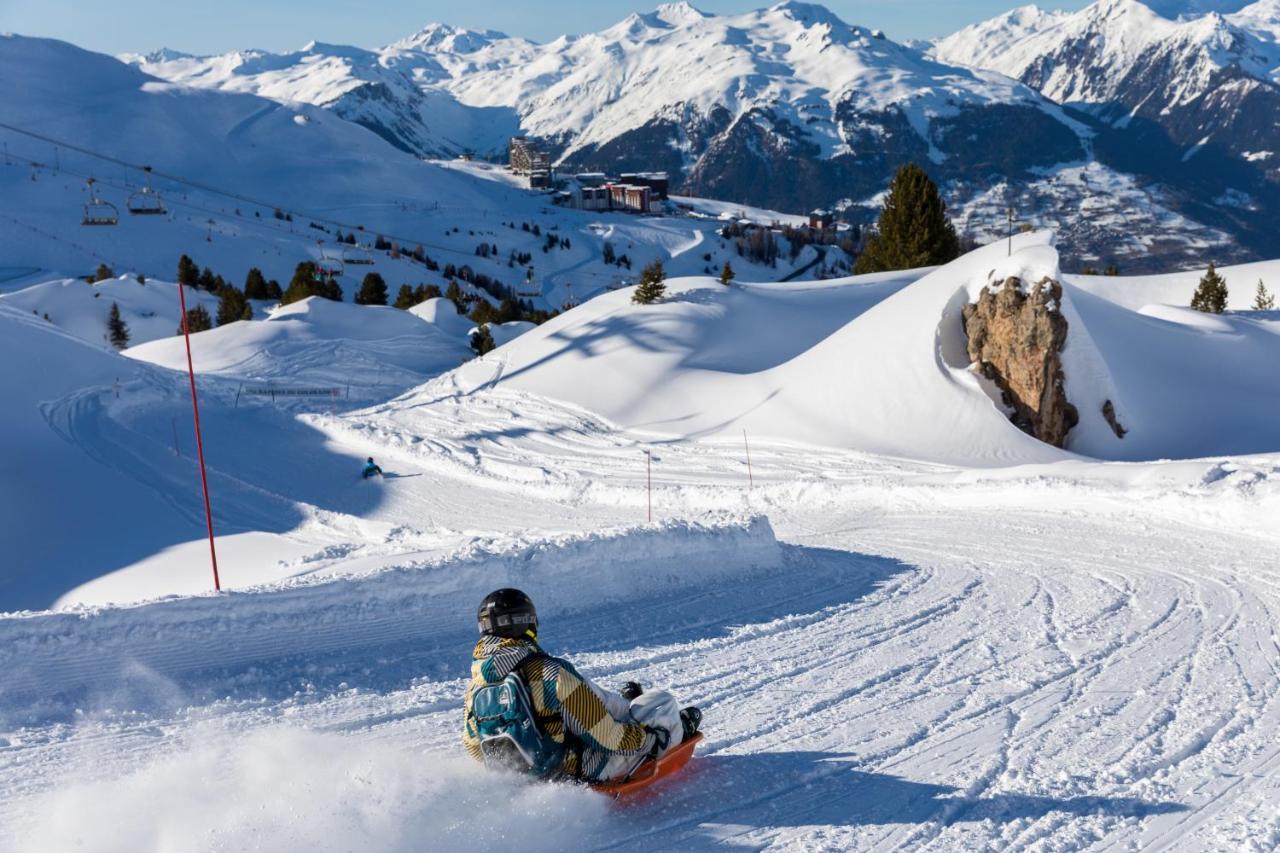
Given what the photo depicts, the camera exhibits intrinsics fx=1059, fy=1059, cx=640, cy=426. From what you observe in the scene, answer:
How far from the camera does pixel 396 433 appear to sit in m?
29.8

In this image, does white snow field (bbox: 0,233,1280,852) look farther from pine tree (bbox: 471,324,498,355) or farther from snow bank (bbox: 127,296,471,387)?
pine tree (bbox: 471,324,498,355)

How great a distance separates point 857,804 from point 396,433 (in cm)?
2493

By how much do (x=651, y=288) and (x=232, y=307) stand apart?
35.5 m

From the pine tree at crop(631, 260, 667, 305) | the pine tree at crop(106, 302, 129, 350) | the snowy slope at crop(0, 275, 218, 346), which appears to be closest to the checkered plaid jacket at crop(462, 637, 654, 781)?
the pine tree at crop(631, 260, 667, 305)

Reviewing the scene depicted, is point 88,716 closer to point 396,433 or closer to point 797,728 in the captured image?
point 797,728

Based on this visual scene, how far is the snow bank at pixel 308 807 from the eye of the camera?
5457mm

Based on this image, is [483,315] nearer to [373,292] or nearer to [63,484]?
[373,292]

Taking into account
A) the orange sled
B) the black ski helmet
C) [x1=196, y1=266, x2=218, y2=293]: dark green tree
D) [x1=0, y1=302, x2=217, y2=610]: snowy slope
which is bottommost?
[x1=0, y1=302, x2=217, y2=610]: snowy slope

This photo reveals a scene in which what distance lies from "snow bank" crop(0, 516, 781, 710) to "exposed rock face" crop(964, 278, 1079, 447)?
14.1 m

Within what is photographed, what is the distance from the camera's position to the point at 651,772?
20.6 ft

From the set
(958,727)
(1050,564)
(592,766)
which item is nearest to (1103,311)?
(1050,564)

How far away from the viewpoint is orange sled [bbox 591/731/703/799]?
6.11 metres

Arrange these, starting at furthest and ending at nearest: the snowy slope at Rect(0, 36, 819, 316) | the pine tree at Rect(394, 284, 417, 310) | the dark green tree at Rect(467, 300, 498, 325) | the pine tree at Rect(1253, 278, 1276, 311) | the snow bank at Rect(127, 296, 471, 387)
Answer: the snowy slope at Rect(0, 36, 819, 316)
the pine tree at Rect(394, 284, 417, 310)
the dark green tree at Rect(467, 300, 498, 325)
the snow bank at Rect(127, 296, 471, 387)
the pine tree at Rect(1253, 278, 1276, 311)

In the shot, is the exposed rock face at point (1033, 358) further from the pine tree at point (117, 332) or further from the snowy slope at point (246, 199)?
the pine tree at point (117, 332)
